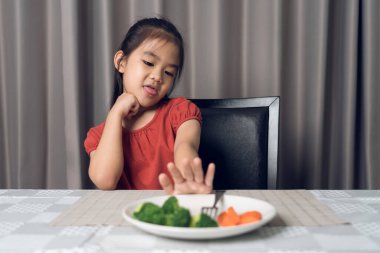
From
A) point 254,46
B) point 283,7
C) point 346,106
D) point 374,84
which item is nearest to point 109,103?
point 254,46

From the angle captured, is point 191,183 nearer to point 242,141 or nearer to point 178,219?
point 178,219

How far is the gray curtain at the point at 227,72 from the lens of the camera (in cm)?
178

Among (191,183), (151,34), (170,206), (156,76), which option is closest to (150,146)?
(156,76)

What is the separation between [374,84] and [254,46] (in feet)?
1.70

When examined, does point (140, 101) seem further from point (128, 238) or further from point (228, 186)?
point (128, 238)

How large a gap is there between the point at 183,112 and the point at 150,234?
0.66 m

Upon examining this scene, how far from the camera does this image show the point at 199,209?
29.6 inches

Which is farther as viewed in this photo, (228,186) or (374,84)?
(374,84)

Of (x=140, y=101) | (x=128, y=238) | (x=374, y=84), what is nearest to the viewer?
(x=128, y=238)

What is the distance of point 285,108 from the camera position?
183cm

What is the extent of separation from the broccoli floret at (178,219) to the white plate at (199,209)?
0.02 meters

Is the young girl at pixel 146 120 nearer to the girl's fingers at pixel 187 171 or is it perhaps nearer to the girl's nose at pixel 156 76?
the girl's nose at pixel 156 76

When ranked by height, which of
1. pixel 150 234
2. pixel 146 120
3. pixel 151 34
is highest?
pixel 151 34

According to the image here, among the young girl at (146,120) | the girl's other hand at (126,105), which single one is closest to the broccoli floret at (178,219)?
the young girl at (146,120)
